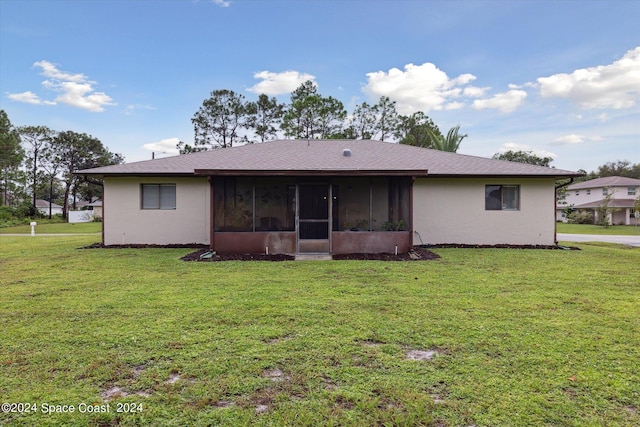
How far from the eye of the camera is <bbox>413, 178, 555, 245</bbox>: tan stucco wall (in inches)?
472

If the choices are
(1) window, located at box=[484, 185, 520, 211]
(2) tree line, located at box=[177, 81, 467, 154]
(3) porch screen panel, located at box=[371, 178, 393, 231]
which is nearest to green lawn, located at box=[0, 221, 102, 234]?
(2) tree line, located at box=[177, 81, 467, 154]

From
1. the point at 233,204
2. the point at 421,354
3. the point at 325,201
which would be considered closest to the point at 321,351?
the point at 421,354

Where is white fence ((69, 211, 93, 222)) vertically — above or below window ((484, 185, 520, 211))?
below

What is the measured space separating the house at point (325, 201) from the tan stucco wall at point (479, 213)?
0.12 feet

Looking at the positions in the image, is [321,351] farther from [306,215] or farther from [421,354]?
[306,215]

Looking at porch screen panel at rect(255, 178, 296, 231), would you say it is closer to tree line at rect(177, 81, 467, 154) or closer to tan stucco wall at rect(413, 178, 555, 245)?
tan stucco wall at rect(413, 178, 555, 245)

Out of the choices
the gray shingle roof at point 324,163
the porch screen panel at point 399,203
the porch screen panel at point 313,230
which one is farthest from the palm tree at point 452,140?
the porch screen panel at point 313,230

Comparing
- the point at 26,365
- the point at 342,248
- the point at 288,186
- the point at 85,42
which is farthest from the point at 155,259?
the point at 85,42

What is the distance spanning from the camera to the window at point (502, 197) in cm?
1206

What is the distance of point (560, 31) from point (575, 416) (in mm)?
16955

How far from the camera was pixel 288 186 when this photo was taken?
406 inches

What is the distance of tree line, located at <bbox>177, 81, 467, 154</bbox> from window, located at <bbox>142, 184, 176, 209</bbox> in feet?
58.9

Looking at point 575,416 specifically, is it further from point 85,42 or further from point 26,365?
point 85,42

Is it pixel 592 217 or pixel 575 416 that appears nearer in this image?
pixel 575 416
